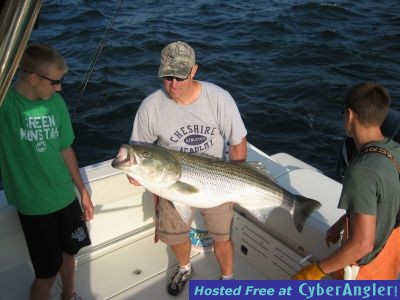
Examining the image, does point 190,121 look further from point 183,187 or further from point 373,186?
point 373,186

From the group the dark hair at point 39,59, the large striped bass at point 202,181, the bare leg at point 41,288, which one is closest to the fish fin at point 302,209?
the large striped bass at point 202,181

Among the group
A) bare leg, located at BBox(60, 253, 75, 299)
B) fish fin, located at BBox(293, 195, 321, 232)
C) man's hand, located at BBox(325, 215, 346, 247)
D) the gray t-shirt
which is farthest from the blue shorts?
man's hand, located at BBox(325, 215, 346, 247)

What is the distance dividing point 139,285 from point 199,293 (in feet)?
6.47

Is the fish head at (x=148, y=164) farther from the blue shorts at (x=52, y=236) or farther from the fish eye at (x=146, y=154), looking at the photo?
the blue shorts at (x=52, y=236)

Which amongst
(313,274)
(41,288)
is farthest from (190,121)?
(41,288)

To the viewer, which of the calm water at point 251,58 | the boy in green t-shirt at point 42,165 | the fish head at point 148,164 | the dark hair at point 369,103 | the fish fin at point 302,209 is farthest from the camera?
the calm water at point 251,58

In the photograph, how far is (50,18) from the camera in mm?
13516

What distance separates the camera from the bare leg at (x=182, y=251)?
3766mm

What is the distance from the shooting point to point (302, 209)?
10.6 ft

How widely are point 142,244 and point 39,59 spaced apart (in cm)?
244

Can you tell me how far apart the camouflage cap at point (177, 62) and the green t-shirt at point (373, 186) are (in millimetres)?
1424

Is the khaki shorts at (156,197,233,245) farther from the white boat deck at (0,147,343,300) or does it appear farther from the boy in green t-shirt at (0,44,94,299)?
the boy in green t-shirt at (0,44,94,299)

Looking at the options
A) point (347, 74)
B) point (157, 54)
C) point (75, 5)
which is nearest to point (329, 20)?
point (347, 74)

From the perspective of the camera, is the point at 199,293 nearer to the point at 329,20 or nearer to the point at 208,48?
the point at 208,48
